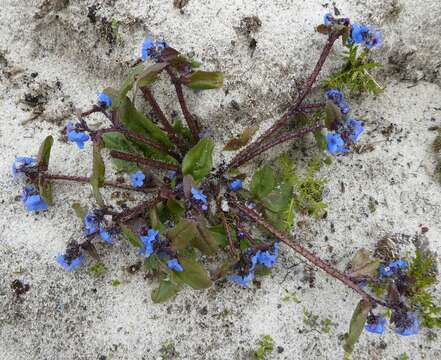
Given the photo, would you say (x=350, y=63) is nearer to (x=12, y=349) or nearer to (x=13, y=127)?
(x=13, y=127)

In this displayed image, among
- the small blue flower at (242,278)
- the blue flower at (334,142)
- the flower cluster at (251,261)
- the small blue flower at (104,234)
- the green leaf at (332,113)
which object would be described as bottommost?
the small blue flower at (104,234)

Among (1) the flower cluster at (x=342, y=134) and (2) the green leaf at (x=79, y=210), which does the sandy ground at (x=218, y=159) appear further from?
(1) the flower cluster at (x=342, y=134)

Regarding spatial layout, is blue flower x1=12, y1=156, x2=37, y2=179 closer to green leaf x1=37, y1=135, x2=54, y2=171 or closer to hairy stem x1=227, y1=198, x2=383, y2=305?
green leaf x1=37, y1=135, x2=54, y2=171

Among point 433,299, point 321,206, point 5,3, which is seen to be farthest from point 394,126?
point 5,3

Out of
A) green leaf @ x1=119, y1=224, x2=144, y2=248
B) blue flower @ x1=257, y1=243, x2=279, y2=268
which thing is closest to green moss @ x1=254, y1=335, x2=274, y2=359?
blue flower @ x1=257, y1=243, x2=279, y2=268

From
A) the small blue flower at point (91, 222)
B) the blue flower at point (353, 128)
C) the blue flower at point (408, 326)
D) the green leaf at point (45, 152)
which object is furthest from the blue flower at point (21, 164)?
the blue flower at point (408, 326)

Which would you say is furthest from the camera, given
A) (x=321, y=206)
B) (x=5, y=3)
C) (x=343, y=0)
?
(x=5, y=3)

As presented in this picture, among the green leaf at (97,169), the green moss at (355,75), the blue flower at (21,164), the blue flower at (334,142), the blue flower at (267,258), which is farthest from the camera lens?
the green moss at (355,75)
